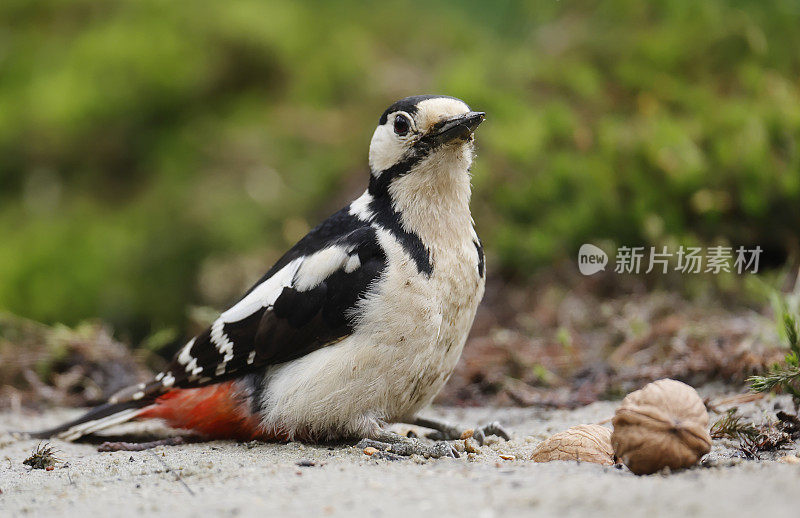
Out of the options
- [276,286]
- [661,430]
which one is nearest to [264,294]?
[276,286]

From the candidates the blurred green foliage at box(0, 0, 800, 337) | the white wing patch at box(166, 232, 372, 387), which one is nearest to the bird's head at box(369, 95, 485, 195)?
the white wing patch at box(166, 232, 372, 387)

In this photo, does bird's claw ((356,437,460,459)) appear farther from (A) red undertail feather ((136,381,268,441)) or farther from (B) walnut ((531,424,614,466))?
(A) red undertail feather ((136,381,268,441))

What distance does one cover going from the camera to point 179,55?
335 inches

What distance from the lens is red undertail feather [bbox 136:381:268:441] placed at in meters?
3.29

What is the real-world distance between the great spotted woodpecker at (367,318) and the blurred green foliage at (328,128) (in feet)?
7.65

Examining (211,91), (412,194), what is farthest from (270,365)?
(211,91)

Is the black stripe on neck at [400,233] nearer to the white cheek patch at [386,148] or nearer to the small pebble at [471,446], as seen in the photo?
the white cheek patch at [386,148]

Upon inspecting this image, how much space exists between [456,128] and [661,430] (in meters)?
1.33

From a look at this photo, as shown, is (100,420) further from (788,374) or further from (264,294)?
(788,374)

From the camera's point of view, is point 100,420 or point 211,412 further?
point 100,420

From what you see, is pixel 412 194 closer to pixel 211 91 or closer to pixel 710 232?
pixel 710 232

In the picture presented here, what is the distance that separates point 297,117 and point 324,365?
18.2 feet

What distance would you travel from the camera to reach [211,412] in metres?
3.34

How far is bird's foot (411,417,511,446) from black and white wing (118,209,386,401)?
0.62 metres
